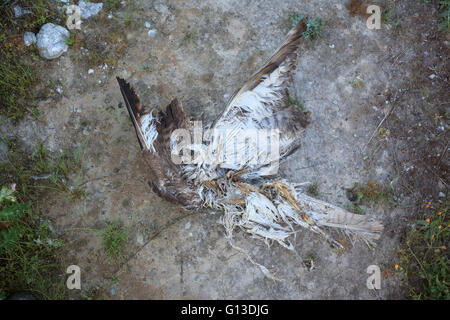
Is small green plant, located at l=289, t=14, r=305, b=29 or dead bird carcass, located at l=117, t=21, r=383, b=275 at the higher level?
small green plant, located at l=289, t=14, r=305, b=29

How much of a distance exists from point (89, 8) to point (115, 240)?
241cm

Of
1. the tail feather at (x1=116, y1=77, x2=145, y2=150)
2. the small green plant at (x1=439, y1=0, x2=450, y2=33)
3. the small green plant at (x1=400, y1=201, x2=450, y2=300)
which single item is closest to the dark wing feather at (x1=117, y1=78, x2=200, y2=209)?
the tail feather at (x1=116, y1=77, x2=145, y2=150)

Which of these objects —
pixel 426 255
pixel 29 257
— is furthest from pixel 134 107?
pixel 426 255

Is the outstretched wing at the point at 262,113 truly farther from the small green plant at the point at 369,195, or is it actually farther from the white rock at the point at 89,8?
the white rock at the point at 89,8

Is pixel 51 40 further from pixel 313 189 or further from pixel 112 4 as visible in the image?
pixel 313 189

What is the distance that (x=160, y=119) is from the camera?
9.26ft

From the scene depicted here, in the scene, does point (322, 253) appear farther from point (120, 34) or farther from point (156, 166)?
point (120, 34)

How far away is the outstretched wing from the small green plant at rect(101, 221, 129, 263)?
1167mm

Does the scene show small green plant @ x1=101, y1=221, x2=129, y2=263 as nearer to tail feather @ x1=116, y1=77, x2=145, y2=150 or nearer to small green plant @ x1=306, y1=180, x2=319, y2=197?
tail feather @ x1=116, y1=77, x2=145, y2=150

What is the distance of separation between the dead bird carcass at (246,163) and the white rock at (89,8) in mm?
1274

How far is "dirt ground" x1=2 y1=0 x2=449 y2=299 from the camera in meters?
3.21

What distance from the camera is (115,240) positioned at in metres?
3.18

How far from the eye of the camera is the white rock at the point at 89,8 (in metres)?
3.52

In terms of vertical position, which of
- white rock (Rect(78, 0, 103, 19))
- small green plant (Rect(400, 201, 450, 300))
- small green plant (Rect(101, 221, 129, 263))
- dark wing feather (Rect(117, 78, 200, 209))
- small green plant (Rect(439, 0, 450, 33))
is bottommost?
small green plant (Rect(400, 201, 450, 300))
